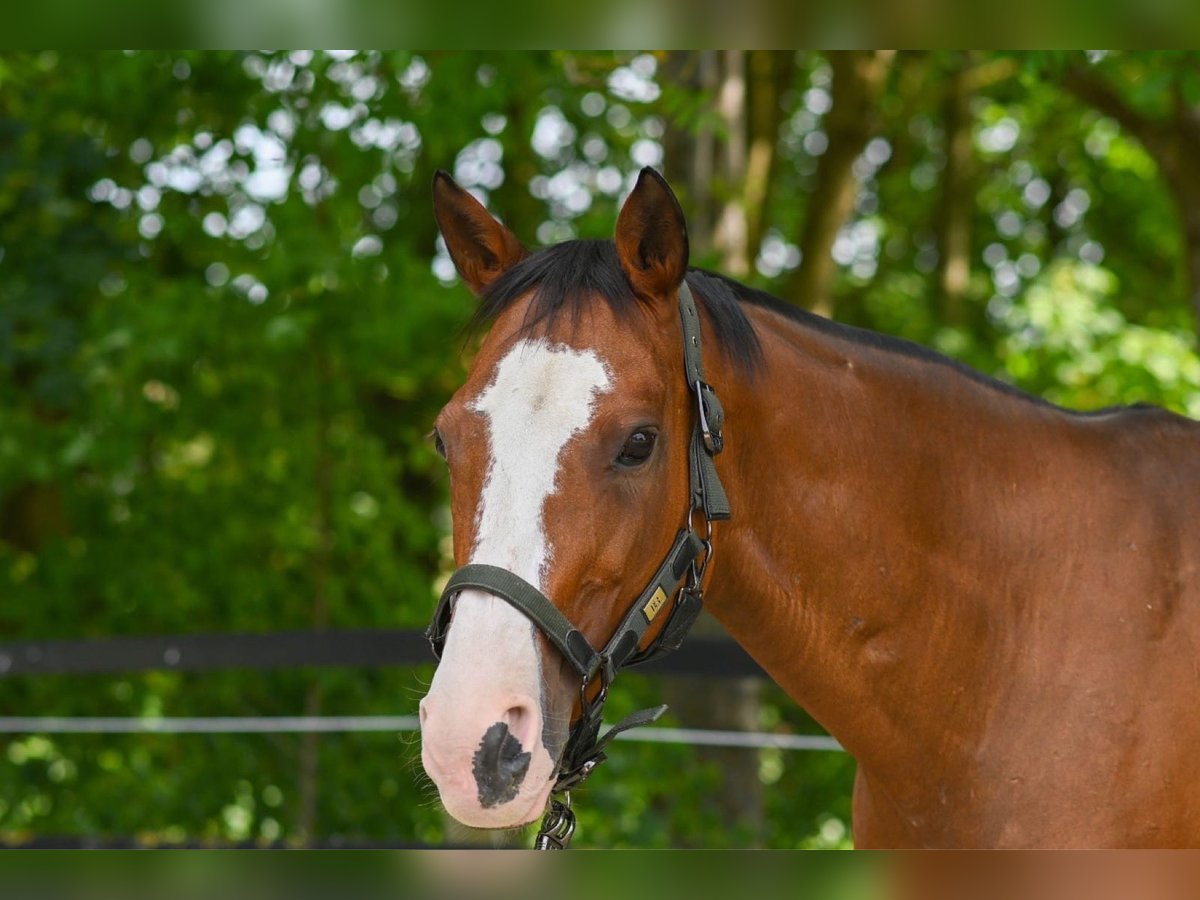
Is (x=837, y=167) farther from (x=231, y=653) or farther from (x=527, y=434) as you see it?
(x=527, y=434)

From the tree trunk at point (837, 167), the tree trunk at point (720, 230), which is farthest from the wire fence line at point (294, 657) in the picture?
the tree trunk at point (837, 167)

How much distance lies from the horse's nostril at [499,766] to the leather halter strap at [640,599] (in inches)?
6.6

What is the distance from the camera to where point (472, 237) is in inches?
101

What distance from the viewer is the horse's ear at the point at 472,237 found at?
251cm

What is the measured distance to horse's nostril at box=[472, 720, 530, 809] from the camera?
179cm

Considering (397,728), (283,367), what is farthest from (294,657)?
(283,367)

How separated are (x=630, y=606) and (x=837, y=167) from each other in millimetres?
5619

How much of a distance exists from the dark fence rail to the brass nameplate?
2.63 meters

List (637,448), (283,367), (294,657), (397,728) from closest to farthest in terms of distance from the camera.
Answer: (637,448)
(294,657)
(397,728)
(283,367)

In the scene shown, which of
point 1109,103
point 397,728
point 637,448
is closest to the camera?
point 637,448

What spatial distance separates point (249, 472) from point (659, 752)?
337cm

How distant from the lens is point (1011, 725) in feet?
7.53

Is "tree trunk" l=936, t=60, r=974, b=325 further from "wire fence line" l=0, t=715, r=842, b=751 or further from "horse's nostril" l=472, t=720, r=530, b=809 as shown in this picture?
"horse's nostril" l=472, t=720, r=530, b=809

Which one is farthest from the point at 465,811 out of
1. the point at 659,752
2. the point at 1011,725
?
the point at 659,752
